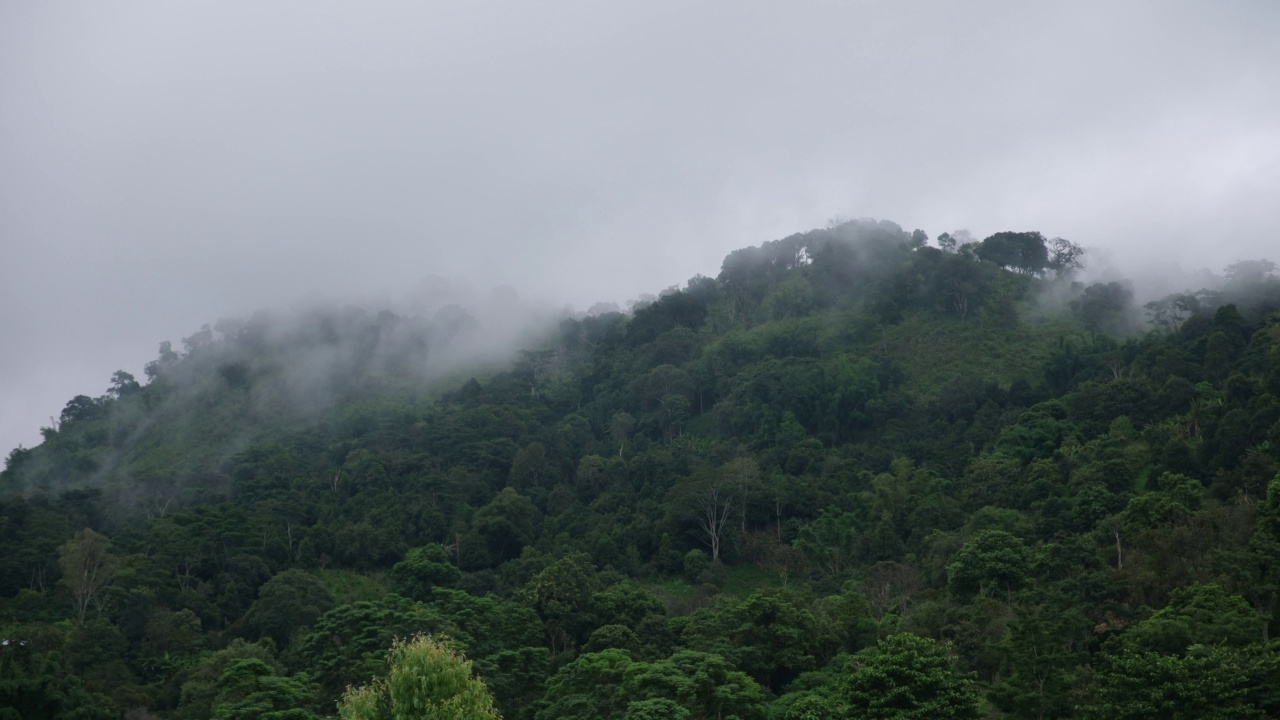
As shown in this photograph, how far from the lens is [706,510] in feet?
160

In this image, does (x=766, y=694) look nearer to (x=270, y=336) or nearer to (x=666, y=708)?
(x=666, y=708)

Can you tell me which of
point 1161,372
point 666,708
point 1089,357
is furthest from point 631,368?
point 666,708

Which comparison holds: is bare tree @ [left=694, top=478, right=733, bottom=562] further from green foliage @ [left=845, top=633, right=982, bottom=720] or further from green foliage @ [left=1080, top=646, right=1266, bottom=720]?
green foliage @ [left=1080, top=646, right=1266, bottom=720]

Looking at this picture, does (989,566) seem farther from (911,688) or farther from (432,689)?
(432,689)

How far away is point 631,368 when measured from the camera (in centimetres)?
6919

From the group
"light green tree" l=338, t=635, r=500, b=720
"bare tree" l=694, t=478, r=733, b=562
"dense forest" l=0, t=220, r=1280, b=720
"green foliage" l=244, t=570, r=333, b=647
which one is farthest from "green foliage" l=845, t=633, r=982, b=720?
"green foliage" l=244, t=570, r=333, b=647

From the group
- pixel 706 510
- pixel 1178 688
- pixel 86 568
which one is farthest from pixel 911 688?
pixel 86 568

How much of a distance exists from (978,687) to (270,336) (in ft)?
222

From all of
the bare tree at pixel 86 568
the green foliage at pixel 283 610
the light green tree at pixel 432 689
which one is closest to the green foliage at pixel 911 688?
Result: the light green tree at pixel 432 689

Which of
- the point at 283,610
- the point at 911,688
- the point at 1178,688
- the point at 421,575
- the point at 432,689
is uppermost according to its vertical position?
the point at 283,610

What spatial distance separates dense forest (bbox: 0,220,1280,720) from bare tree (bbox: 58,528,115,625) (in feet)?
0.44

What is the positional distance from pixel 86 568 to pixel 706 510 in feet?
87.2

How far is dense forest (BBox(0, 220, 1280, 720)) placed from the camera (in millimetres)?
28359

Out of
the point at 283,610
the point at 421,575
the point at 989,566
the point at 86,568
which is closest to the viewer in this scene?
the point at 989,566
